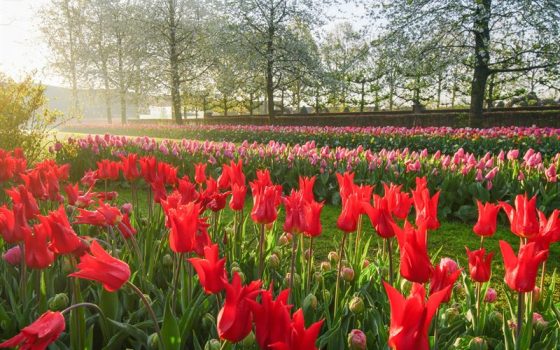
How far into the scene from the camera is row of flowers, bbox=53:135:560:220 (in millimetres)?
5750

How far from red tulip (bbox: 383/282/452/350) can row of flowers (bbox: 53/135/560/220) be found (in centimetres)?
415

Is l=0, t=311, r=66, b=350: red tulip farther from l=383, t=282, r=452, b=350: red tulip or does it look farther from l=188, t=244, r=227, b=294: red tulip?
l=383, t=282, r=452, b=350: red tulip

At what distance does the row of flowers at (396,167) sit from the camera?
5750 mm

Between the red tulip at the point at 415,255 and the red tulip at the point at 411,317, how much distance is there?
0.33 m

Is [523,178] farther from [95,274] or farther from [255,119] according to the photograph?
[255,119]

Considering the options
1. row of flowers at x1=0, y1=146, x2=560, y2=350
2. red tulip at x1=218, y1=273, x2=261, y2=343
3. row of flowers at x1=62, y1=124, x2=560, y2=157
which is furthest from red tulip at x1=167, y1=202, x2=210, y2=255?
row of flowers at x1=62, y1=124, x2=560, y2=157

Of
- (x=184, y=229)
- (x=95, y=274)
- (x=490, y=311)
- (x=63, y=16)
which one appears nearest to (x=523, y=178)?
(x=490, y=311)

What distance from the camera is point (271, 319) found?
1.00 metres

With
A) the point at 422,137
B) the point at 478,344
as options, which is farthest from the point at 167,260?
the point at 422,137

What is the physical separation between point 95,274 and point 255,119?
2714 centimetres

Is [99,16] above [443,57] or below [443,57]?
above

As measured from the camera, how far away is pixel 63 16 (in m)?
36.8

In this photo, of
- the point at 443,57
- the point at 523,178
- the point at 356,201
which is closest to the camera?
the point at 356,201

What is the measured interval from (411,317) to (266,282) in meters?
1.49
